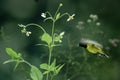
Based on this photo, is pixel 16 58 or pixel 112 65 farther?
pixel 112 65

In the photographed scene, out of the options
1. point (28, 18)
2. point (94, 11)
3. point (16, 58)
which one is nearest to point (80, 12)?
point (94, 11)

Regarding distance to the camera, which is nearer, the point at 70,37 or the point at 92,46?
the point at 92,46

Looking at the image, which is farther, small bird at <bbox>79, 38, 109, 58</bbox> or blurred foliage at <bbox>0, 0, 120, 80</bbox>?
blurred foliage at <bbox>0, 0, 120, 80</bbox>

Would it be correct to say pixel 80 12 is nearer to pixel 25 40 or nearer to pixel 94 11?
pixel 94 11

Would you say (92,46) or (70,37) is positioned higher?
(70,37)

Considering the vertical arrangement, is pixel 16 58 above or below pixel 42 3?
below

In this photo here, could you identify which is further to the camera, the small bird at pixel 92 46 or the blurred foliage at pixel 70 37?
the blurred foliage at pixel 70 37

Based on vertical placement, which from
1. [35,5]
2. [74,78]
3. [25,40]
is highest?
[35,5]
